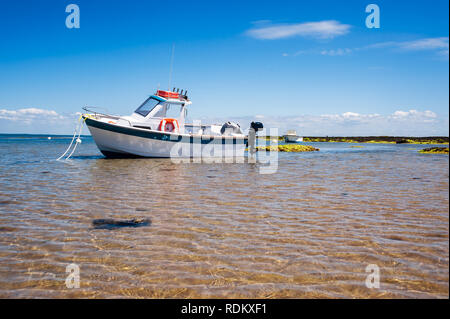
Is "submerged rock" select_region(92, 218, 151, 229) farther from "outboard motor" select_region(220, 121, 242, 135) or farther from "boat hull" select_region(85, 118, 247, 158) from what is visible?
"outboard motor" select_region(220, 121, 242, 135)

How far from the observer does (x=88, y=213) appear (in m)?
7.39

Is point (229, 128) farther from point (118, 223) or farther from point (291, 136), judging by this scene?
point (291, 136)

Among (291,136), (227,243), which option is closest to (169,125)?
(227,243)

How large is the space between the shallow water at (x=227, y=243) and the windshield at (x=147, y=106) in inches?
520

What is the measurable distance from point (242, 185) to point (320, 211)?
4656 mm

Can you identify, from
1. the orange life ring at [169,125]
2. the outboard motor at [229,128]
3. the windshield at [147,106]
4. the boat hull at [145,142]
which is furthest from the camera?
the outboard motor at [229,128]

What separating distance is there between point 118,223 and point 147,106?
17.6 meters

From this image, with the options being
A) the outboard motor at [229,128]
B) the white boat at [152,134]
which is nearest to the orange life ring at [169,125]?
the white boat at [152,134]

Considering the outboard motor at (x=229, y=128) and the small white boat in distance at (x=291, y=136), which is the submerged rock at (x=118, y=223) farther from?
the small white boat in distance at (x=291, y=136)

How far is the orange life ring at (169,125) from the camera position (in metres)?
22.4

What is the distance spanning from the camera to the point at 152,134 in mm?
21609
